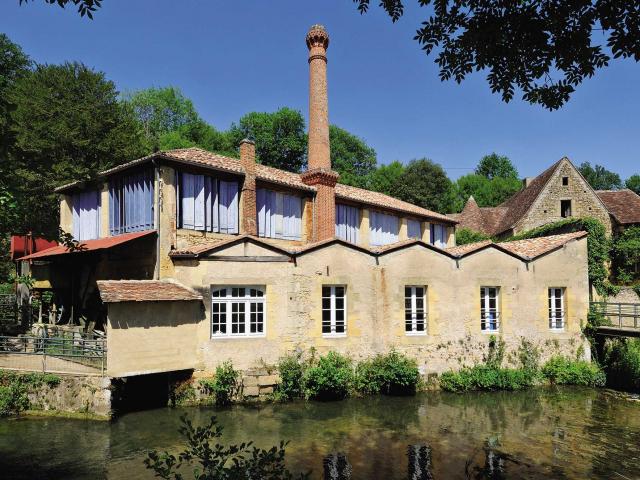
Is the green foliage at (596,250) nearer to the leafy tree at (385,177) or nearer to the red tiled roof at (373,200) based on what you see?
the red tiled roof at (373,200)

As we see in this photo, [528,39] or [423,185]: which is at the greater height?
[423,185]

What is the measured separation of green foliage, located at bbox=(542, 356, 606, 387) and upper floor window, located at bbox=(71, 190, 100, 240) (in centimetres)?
2007

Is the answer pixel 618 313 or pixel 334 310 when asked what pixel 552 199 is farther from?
pixel 334 310

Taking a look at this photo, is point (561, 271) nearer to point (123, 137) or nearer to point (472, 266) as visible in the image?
point (472, 266)

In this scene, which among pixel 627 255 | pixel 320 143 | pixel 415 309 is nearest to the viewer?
pixel 415 309

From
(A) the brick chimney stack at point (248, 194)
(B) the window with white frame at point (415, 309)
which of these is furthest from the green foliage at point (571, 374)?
(A) the brick chimney stack at point (248, 194)

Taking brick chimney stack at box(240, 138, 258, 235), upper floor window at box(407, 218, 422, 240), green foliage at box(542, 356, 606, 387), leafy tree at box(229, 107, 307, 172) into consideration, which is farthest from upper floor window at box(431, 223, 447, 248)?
leafy tree at box(229, 107, 307, 172)

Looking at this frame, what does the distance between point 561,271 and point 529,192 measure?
1619cm

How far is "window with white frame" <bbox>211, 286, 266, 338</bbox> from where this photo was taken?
15234 millimetres

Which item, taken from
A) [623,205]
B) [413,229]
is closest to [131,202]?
[413,229]

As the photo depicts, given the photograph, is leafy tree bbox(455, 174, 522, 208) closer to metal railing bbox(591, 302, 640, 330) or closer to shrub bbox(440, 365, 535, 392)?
metal railing bbox(591, 302, 640, 330)

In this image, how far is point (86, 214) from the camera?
21.1 metres

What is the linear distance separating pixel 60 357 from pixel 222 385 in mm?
5359

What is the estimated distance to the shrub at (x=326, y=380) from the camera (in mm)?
15352
